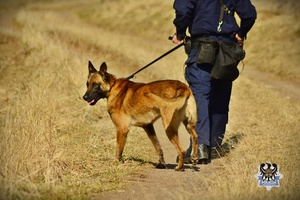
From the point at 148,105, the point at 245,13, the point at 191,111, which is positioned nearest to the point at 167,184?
the point at 191,111

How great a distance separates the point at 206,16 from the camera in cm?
681

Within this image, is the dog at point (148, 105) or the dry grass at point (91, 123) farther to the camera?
the dog at point (148, 105)

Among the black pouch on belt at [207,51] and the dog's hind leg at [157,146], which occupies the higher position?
the black pouch on belt at [207,51]

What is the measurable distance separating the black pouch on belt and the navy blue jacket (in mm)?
112

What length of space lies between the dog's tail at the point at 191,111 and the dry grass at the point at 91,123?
23.7 inches

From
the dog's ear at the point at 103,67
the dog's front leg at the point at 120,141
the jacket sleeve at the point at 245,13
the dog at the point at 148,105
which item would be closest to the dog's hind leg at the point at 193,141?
the dog at the point at 148,105

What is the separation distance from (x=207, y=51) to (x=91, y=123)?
3.20m

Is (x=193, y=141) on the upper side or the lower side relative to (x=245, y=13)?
lower

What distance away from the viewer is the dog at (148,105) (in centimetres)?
630

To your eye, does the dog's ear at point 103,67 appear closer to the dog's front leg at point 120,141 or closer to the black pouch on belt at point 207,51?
the dog's front leg at point 120,141

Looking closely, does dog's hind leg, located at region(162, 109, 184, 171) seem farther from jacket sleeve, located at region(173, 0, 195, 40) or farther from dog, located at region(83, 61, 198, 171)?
jacket sleeve, located at region(173, 0, 195, 40)

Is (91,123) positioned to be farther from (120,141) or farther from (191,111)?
(191,111)

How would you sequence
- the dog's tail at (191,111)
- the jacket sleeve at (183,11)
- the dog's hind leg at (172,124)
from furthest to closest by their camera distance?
1. the jacket sleeve at (183,11)
2. the dog's tail at (191,111)
3. the dog's hind leg at (172,124)

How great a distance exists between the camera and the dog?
6305mm
